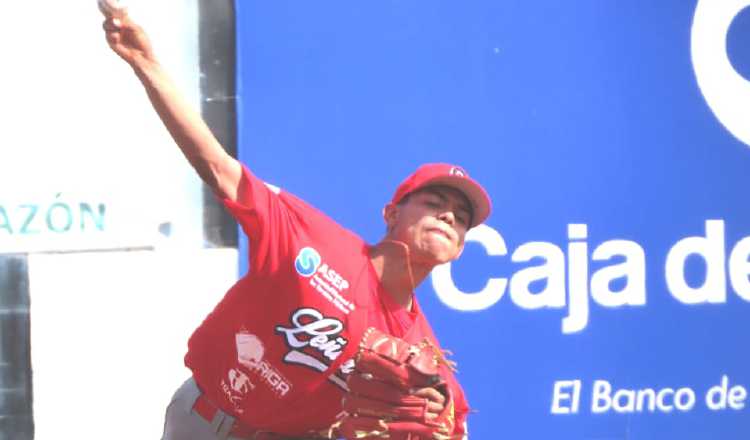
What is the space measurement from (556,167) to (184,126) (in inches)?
89.8

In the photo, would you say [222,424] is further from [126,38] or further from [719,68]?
[719,68]

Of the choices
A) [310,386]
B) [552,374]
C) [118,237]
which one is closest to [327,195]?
[118,237]

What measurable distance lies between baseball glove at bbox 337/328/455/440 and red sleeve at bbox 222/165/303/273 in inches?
12.1

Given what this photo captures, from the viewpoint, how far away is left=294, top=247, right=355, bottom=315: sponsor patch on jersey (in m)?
3.71

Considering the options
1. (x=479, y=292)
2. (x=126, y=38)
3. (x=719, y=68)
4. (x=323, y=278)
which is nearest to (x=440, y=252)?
(x=323, y=278)

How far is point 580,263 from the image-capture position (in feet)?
17.8

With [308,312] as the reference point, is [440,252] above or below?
above

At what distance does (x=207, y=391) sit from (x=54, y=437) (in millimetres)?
1165

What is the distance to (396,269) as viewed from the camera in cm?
387

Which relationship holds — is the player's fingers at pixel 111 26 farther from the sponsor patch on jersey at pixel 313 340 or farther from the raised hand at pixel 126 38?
the sponsor patch on jersey at pixel 313 340

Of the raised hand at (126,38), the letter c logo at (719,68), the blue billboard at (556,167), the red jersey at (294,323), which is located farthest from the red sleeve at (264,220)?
the letter c logo at (719,68)

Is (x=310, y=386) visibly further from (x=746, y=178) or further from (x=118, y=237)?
(x=746, y=178)

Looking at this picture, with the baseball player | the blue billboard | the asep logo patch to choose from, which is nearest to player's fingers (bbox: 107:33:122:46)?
the baseball player

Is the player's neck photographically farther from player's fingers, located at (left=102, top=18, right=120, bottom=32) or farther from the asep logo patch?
player's fingers, located at (left=102, top=18, right=120, bottom=32)
